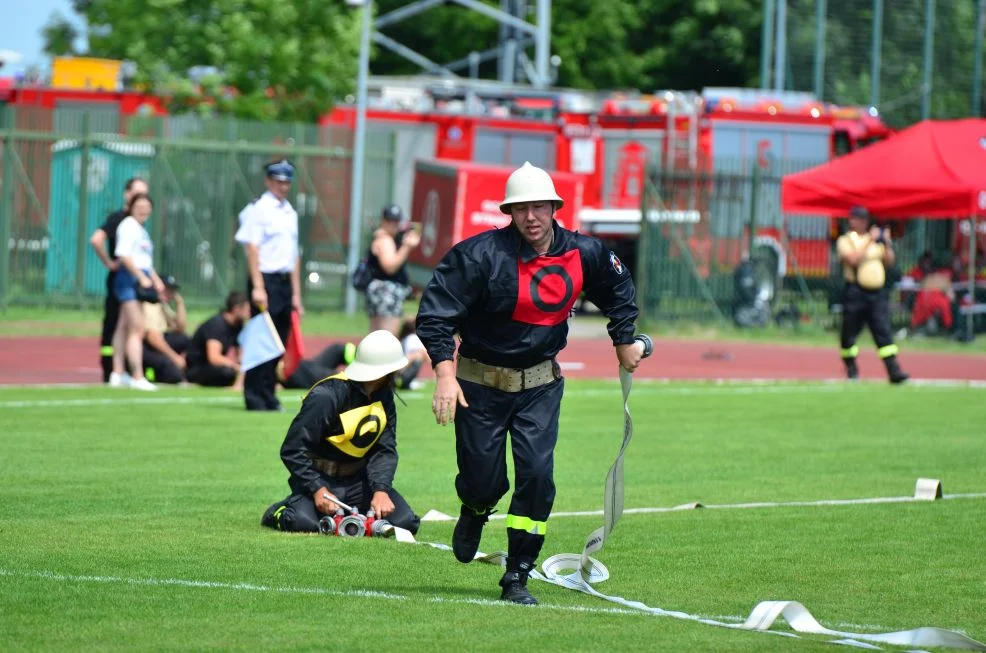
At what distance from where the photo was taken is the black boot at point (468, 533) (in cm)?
861

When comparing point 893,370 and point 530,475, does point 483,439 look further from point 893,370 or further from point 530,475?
point 893,370

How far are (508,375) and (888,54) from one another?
38.1 meters

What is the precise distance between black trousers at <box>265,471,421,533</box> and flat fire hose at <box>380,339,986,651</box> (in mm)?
87

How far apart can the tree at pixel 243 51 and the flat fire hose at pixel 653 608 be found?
27.2 m

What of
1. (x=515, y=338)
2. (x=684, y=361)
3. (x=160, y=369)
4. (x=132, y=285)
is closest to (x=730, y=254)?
(x=684, y=361)

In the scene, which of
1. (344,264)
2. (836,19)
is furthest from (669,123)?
(836,19)

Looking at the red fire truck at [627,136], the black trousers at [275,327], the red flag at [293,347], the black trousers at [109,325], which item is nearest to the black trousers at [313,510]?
the black trousers at [275,327]

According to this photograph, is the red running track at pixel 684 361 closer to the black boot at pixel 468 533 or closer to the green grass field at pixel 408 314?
the green grass field at pixel 408 314

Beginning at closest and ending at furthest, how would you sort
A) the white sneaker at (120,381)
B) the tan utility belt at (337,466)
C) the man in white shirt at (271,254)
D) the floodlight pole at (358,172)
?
the tan utility belt at (337,466) → the man in white shirt at (271,254) → the white sneaker at (120,381) → the floodlight pole at (358,172)

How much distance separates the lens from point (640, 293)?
3073cm

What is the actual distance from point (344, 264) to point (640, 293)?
16.9 feet

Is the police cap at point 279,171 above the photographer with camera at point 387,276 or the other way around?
above

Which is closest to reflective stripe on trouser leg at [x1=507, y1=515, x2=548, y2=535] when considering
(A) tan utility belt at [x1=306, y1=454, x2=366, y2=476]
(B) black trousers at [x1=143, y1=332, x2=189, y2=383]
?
(A) tan utility belt at [x1=306, y1=454, x2=366, y2=476]

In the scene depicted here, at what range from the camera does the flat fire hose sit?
7.15 m
